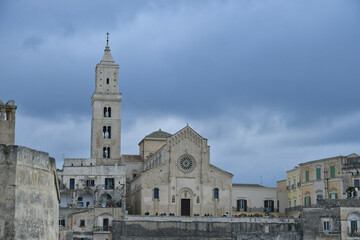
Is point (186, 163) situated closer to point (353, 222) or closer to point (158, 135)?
point (158, 135)

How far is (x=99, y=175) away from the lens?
252 ft

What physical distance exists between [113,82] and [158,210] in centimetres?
2313

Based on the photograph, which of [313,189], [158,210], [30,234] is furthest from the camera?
[313,189]

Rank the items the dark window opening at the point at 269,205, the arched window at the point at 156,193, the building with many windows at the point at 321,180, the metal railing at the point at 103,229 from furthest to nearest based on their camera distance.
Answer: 1. the dark window opening at the point at 269,205
2. the building with many windows at the point at 321,180
3. the arched window at the point at 156,193
4. the metal railing at the point at 103,229

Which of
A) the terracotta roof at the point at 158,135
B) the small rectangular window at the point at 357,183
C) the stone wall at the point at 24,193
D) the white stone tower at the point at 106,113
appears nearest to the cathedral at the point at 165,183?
the white stone tower at the point at 106,113

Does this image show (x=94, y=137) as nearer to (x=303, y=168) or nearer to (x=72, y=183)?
(x=72, y=183)

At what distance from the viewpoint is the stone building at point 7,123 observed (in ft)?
96.0

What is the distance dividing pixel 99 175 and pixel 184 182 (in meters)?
11.7

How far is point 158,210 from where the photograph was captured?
2899 inches

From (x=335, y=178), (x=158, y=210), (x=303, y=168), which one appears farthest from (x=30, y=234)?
(x=303, y=168)

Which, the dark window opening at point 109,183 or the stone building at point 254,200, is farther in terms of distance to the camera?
the stone building at point 254,200

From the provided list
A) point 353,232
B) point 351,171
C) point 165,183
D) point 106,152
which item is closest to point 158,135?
point 106,152

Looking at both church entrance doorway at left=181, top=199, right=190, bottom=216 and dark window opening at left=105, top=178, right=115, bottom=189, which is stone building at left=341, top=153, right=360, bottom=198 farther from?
dark window opening at left=105, top=178, right=115, bottom=189

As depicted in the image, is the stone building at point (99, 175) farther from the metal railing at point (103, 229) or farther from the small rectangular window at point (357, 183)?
the small rectangular window at point (357, 183)
